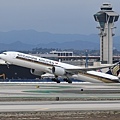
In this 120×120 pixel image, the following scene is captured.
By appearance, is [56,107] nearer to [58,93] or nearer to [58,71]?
[58,93]

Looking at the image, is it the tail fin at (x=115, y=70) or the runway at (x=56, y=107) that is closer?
the runway at (x=56, y=107)

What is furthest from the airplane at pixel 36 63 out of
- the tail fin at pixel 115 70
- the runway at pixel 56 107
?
the runway at pixel 56 107

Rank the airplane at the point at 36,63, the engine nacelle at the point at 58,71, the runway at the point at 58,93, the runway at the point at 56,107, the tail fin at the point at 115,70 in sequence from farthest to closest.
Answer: the tail fin at the point at 115,70 < the engine nacelle at the point at 58,71 < the airplane at the point at 36,63 < the runway at the point at 58,93 < the runway at the point at 56,107

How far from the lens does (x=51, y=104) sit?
39.6 meters

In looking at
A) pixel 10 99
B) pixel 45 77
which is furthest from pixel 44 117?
pixel 45 77

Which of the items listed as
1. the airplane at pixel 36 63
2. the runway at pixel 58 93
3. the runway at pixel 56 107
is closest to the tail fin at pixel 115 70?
the airplane at pixel 36 63

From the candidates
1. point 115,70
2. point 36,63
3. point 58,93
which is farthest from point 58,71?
point 58,93

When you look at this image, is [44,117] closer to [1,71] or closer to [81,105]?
[81,105]

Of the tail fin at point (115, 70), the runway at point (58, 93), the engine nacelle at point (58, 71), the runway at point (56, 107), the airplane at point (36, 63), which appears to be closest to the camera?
the runway at point (56, 107)

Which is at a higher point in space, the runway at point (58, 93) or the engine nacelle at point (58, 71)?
the engine nacelle at point (58, 71)

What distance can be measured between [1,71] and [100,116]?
89542mm

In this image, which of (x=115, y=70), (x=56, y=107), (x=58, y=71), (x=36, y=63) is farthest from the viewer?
(x=115, y=70)

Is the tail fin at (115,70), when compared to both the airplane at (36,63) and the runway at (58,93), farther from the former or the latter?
the runway at (58,93)

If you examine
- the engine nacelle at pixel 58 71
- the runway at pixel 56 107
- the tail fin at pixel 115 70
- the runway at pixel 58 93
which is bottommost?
the runway at pixel 56 107
